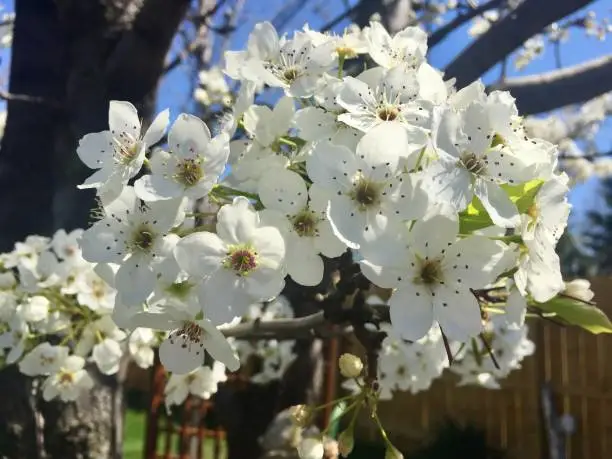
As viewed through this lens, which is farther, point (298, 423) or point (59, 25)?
point (59, 25)

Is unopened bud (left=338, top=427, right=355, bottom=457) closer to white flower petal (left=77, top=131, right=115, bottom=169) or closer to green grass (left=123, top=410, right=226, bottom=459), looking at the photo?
white flower petal (left=77, top=131, right=115, bottom=169)

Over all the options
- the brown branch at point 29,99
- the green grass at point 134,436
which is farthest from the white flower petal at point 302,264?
the green grass at point 134,436

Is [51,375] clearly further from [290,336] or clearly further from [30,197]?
[30,197]

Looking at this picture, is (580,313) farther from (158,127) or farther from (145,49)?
(145,49)

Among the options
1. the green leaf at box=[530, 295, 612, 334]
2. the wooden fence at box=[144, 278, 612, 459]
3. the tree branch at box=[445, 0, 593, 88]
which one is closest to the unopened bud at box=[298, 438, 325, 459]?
the green leaf at box=[530, 295, 612, 334]

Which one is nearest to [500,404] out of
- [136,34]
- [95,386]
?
[95,386]

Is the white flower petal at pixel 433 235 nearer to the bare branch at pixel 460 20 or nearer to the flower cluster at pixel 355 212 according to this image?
the flower cluster at pixel 355 212

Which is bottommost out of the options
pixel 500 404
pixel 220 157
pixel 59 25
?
pixel 500 404
